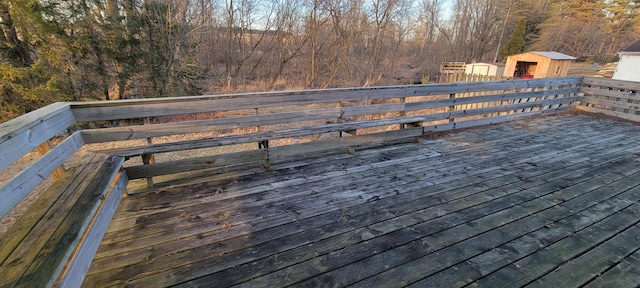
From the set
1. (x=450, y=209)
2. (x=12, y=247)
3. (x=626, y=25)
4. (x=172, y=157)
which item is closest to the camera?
(x=12, y=247)

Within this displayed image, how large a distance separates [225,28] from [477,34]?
20685mm

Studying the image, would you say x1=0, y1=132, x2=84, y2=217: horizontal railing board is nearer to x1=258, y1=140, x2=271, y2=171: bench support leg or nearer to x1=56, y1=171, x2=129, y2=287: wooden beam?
x1=56, y1=171, x2=129, y2=287: wooden beam

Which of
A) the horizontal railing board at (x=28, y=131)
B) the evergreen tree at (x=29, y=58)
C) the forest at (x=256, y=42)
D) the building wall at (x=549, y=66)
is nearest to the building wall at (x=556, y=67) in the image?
the building wall at (x=549, y=66)

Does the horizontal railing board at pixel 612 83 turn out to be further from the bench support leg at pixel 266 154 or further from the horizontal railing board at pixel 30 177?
the horizontal railing board at pixel 30 177

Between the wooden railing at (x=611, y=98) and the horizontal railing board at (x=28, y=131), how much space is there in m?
8.86

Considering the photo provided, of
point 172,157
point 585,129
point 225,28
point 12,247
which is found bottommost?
point 172,157

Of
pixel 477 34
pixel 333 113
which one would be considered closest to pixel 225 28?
pixel 333 113

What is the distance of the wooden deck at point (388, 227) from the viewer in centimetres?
169

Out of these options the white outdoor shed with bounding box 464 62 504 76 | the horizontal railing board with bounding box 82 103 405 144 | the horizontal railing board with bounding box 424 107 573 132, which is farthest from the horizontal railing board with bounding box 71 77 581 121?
the white outdoor shed with bounding box 464 62 504 76

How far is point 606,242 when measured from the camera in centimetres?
201

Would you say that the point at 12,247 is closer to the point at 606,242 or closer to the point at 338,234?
the point at 338,234

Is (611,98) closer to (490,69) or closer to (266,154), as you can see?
(266,154)

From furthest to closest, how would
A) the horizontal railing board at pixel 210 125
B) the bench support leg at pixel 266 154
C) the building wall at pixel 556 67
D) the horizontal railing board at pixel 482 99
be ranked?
the building wall at pixel 556 67 < the horizontal railing board at pixel 482 99 < the bench support leg at pixel 266 154 < the horizontal railing board at pixel 210 125

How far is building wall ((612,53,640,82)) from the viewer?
1129cm
